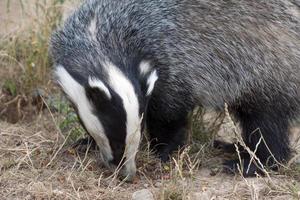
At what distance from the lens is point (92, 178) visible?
14.7 feet

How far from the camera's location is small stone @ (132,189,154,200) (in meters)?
4.26

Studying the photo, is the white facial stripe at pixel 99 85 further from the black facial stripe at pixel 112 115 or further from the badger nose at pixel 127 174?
the badger nose at pixel 127 174

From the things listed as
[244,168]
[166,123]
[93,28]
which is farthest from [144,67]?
[244,168]

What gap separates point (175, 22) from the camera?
4.71m

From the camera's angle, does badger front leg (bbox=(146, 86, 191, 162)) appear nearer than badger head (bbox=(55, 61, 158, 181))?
No

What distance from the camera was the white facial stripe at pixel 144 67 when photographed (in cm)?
436

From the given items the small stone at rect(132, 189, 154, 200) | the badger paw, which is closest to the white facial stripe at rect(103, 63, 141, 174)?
the small stone at rect(132, 189, 154, 200)

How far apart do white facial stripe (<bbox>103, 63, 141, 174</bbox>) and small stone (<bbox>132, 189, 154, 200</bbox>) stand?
0.25m

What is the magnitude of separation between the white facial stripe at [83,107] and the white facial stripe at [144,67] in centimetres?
41

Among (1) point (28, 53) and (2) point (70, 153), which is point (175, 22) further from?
(1) point (28, 53)

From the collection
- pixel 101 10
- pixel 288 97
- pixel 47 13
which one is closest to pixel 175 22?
pixel 101 10

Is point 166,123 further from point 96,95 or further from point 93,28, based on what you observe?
point 96,95

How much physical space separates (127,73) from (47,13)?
2083 millimetres

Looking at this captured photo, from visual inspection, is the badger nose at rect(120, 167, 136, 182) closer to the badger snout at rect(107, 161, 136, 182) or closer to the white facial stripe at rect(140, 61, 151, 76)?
the badger snout at rect(107, 161, 136, 182)
